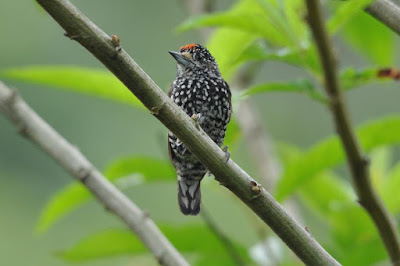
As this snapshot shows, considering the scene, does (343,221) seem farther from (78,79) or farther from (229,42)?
(78,79)

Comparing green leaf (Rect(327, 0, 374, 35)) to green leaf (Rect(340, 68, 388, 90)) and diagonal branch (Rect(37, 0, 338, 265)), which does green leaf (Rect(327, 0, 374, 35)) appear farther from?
diagonal branch (Rect(37, 0, 338, 265))

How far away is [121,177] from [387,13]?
157cm

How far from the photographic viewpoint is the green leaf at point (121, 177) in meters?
3.78

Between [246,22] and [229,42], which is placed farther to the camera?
[229,42]

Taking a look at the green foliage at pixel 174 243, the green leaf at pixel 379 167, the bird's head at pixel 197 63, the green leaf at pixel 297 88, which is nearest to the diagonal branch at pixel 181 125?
the green leaf at pixel 297 88

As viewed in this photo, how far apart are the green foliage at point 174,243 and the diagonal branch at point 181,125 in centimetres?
114

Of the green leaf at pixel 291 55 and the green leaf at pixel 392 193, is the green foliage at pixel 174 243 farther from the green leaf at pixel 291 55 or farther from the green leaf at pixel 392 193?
the green leaf at pixel 291 55

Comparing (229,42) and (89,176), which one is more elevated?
(229,42)

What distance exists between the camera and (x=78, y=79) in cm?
349

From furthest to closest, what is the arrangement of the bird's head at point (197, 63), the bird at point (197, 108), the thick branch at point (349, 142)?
the bird's head at point (197, 63), the bird at point (197, 108), the thick branch at point (349, 142)

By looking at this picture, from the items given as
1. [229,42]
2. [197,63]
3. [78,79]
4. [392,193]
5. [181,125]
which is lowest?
[181,125]

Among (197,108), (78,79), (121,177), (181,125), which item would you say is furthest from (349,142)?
(197,108)

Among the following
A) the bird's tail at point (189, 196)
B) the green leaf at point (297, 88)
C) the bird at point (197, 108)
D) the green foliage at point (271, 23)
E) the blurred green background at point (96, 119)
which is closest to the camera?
the green leaf at point (297, 88)

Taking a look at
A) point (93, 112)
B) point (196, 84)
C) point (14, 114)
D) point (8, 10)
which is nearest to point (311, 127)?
point (93, 112)
